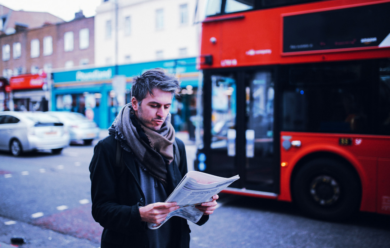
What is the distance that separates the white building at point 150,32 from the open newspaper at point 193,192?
17916mm

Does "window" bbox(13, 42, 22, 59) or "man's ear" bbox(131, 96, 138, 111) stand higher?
"window" bbox(13, 42, 22, 59)

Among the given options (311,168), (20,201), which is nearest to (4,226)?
(20,201)

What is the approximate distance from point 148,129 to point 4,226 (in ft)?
13.0

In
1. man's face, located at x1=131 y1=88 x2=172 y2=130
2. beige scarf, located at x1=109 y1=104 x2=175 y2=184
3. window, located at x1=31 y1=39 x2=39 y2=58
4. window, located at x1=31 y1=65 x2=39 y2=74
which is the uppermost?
window, located at x1=31 y1=39 x2=39 y2=58

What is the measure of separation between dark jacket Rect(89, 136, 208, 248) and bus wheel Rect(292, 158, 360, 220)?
372cm

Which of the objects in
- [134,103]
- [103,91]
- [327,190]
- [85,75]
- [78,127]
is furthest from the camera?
[85,75]

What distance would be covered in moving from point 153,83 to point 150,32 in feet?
69.2

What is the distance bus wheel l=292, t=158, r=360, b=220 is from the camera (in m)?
4.41

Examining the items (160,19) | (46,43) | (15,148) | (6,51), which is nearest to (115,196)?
(6,51)

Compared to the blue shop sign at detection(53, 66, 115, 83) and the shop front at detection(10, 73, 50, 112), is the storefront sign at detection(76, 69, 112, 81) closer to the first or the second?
the blue shop sign at detection(53, 66, 115, 83)

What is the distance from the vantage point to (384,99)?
422 centimetres

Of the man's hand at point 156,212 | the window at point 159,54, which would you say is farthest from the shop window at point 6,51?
A: the window at point 159,54

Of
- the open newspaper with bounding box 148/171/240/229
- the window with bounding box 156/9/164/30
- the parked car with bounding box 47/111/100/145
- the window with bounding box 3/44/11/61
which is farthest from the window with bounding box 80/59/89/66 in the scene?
the open newspaper with bounding box 148/171/240/229

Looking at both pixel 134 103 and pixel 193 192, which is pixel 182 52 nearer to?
pixel 134 103
